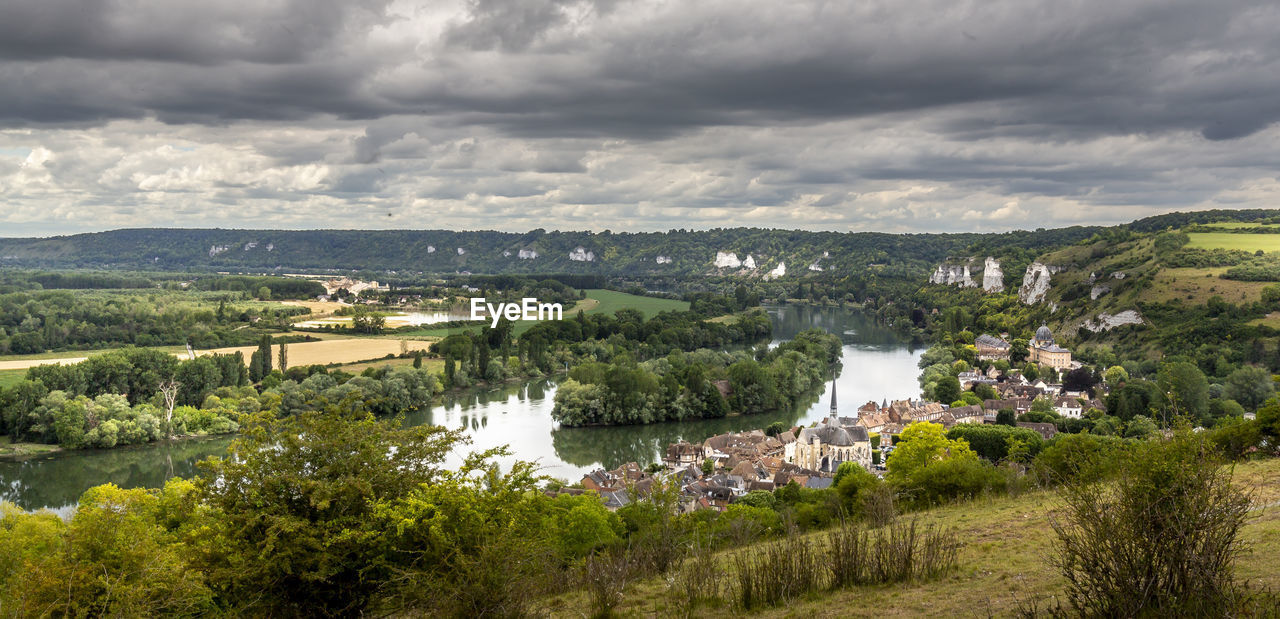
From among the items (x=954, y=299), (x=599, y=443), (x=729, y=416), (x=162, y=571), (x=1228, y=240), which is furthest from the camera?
(x=954, y=299)

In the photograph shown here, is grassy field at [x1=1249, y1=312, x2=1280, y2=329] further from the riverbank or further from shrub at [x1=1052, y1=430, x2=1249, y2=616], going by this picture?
the riverbank

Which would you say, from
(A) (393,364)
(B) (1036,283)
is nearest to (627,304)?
(B) (1036,283)

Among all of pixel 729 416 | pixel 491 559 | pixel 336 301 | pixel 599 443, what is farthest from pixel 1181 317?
pixel 336 301

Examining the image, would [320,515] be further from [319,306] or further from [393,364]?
[319,306]

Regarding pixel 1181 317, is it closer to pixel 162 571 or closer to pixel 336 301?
pixel 162 571

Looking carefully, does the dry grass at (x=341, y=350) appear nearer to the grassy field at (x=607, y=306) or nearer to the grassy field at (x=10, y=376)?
the grassy field at (x=607, y=306)

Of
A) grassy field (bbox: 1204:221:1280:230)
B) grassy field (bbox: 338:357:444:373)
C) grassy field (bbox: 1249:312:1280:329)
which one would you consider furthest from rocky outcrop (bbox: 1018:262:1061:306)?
grassy field (bbox: 338:357:444:373)
